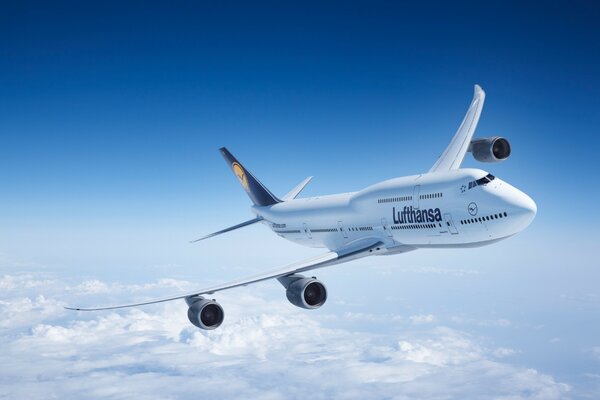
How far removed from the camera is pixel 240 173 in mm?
53969

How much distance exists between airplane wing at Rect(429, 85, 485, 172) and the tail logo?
22.6 m

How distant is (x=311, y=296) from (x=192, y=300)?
6.64 metres

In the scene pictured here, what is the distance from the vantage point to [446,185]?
27.9 meters

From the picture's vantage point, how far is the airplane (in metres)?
26.0

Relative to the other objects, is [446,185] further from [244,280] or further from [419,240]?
[244,280]

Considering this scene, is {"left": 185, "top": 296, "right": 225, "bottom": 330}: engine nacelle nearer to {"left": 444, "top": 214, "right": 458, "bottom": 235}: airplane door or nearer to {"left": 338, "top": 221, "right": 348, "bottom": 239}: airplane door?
{"left": 338, "top": 221, "right": 348, "bottom": 239}: airplane door

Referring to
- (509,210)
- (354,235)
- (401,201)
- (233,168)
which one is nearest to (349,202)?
(354,235)

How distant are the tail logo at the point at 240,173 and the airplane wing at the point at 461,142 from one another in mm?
22577

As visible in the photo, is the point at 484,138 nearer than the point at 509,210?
No

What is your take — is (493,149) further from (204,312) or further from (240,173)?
(240,173)

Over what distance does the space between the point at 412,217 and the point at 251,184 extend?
2605cm

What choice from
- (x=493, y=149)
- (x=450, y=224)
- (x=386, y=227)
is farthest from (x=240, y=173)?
(x=450, y=224)

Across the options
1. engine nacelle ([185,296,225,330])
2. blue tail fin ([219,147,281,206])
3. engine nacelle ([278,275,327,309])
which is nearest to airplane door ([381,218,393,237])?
engine nacelle ([278,275,327,309])

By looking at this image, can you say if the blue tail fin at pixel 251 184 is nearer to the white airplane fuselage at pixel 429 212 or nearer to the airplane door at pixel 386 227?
the white airplane fuselage at pixel 429 212
